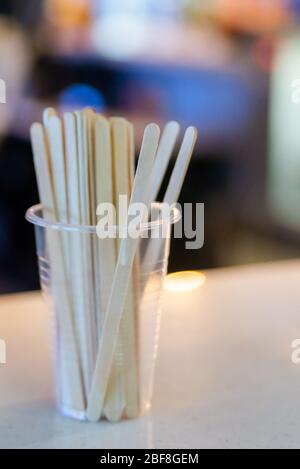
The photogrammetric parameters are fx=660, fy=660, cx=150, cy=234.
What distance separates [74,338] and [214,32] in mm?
2188

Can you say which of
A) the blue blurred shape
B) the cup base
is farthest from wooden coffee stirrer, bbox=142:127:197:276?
the blue blurred shape

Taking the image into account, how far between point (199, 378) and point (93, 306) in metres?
0.14

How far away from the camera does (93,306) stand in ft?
1.54

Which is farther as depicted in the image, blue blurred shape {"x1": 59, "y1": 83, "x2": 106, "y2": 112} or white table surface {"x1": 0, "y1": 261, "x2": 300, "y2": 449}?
blue blurred shape {"x1": 59, "y1": 83, "x2": 106, "y2": 112}

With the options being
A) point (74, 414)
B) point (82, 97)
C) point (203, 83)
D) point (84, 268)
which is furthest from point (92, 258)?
point (203, 83)

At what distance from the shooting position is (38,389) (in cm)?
54

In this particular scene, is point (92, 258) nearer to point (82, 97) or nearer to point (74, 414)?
point (74, 414)

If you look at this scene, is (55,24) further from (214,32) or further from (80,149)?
(80,149)

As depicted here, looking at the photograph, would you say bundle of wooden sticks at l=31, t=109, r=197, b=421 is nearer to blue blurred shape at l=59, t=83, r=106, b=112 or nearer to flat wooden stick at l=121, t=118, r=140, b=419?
flat wooden stick at l=121, t=118, r=140, b=419

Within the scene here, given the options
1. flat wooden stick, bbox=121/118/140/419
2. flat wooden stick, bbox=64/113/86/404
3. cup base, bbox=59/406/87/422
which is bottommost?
cup base, bbox=59/406/87/422

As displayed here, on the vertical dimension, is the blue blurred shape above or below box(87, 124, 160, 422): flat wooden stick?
above

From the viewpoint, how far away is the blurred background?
2.31m

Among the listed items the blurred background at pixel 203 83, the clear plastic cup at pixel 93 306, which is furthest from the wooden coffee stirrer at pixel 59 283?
the blurred background at pixel 203 83

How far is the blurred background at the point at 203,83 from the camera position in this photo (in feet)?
7.59
